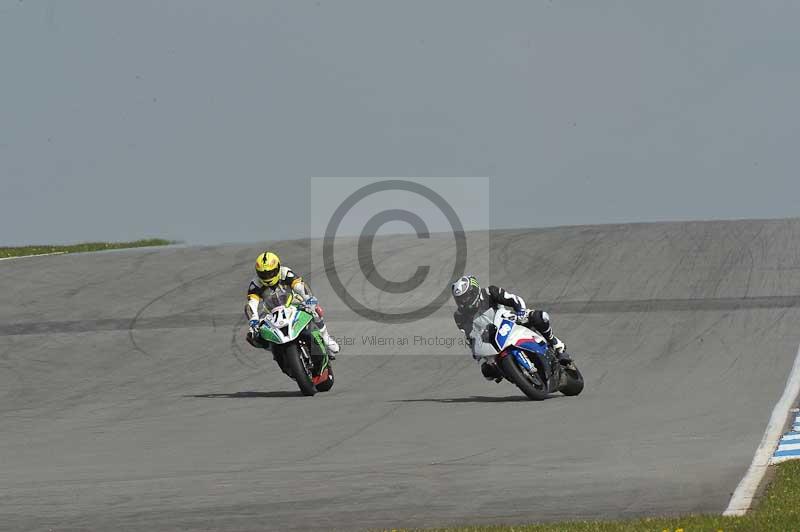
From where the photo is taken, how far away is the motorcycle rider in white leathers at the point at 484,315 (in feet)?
46.9

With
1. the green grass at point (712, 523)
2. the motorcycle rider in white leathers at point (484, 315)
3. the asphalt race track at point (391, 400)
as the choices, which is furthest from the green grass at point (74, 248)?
the green grass at point (712, 523)

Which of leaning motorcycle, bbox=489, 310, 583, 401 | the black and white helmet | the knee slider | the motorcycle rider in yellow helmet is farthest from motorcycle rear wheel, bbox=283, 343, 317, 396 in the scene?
the knee slider

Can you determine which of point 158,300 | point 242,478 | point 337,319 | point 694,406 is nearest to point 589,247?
point 337,319

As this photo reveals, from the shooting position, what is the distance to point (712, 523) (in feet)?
24.7

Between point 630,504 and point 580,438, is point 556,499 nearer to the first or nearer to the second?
point 630,504

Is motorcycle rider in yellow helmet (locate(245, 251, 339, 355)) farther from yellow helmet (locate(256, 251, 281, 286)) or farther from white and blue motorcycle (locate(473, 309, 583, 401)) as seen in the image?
white and blue motorcycle (locate(473, 309, 583, 401))

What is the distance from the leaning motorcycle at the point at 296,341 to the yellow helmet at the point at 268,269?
0.27 metres

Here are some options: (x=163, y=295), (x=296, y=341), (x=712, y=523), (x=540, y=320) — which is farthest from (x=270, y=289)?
(x=163, y=295)

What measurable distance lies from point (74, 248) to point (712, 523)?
113 feet

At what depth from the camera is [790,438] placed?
11.1 metres

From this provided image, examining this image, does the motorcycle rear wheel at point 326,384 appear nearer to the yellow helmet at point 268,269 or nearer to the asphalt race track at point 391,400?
the asphalt race track at point 391,400

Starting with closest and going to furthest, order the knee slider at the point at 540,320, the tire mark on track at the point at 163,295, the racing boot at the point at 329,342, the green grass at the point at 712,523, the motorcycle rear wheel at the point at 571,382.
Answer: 1. the green grass at the point at 712,523
2. the knee slider at the point at 540,320
3. the motorcycle rear wheel at the point at 571,382
4. the racing boot at the point at 329,342
5. the tire mark on track at the point at 163,295

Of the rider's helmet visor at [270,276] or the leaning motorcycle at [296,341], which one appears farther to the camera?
the rider's helmet visor at [270,276]

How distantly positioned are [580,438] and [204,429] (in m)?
4.10
